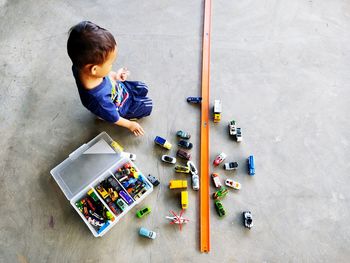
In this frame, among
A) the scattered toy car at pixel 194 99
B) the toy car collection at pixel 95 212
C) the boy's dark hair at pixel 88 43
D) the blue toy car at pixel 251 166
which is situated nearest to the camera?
the boy's dark hair at pixel 88 43

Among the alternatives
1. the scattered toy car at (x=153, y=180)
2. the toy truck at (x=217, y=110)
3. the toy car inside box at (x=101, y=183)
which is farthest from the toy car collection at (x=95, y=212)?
the toy truck at (x=217, y=110)

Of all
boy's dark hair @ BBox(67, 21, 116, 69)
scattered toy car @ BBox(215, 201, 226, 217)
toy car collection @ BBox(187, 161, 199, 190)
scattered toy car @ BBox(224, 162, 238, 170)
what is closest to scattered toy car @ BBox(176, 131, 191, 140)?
toy car collection @ BBox(187, 161, 199, 190)

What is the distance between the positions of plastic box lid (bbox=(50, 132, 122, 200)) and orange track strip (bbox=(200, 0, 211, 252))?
1.29 feet

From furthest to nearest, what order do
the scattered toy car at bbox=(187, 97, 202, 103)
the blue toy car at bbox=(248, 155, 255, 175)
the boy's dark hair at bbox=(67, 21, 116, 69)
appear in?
the scattered toy car at bbox=(187, 97, 202, 103) → the blue toy car at bbox=(248, 155, 255, 175) → the boy's dark hair at bbox=(67, 21, 116, 69)

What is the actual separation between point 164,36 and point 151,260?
1143mm

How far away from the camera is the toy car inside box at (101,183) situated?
50.2 inches

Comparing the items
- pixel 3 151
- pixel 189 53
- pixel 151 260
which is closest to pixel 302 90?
pixel 189 53

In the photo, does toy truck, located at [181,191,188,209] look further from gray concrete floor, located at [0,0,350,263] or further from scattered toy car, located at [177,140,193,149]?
scattered toy car, located at [177,140,193,149]

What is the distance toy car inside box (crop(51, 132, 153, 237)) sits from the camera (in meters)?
1.28

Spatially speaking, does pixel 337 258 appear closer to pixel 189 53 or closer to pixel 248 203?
pixel 248 203

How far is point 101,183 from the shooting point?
1326 millimetres

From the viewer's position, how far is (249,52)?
5.32ft

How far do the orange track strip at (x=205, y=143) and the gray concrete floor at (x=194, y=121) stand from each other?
3 cm

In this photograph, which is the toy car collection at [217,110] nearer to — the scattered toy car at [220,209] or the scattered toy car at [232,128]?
the scattered toy car at [232,128]
